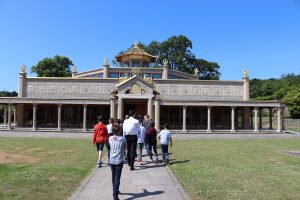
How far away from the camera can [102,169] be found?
11492mm

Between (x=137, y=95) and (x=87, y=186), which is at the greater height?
(x=137, y=95)

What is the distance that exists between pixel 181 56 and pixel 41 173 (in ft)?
216

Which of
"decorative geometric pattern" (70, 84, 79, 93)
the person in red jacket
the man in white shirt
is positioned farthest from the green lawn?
"decorative geometric pattern" (70, 84, 79, 93)

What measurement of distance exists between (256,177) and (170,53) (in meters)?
67.5

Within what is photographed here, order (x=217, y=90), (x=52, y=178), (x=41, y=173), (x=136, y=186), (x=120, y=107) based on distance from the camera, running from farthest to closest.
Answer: (x=217, y=90) < (x=120, y=107) < (x=41, y=173) < (x=52, y=178) < (x=136, y=186)

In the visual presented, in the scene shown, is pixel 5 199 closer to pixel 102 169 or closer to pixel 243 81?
pixel 102 169

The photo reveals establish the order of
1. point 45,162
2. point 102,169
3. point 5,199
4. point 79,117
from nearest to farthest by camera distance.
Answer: point 5,199
point 102,169
point 45,162
point 79,117

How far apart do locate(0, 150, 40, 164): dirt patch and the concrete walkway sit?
3419mm

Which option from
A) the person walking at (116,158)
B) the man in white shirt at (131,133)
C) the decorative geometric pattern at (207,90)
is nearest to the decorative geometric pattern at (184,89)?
the decorative geometric pattern at (207,90)

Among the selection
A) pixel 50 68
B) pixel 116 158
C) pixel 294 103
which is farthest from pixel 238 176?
pixel 50 68

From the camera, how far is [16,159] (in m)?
13.5

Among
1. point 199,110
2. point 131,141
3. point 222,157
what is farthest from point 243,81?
point 131,141

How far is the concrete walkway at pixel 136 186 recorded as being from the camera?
777cm

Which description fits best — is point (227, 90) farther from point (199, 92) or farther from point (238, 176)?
point (238, 176)
